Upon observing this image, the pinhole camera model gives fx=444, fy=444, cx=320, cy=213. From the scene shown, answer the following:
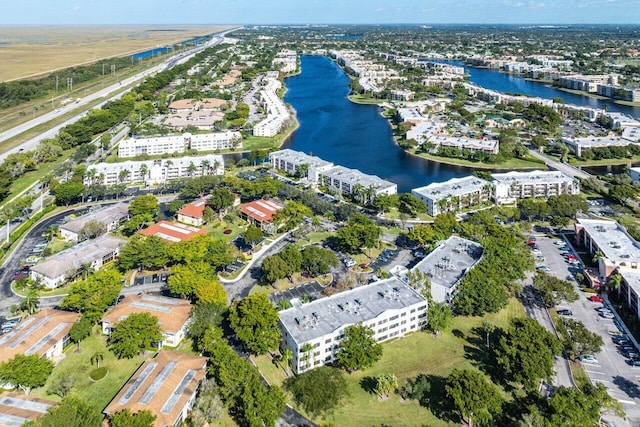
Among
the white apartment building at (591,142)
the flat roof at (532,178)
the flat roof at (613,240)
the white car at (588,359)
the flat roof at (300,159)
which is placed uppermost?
the white apartment building at (591,142)

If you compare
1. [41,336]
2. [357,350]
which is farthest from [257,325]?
[41,336]

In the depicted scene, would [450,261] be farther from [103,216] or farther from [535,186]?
[103,216]

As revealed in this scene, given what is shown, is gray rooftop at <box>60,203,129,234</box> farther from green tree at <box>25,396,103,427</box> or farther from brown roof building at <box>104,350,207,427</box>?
green tree at <box>25,396,103,427</box>

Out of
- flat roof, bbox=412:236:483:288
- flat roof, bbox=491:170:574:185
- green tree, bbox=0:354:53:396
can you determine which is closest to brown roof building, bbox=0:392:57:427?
green tree, bbox=0:354:53:396

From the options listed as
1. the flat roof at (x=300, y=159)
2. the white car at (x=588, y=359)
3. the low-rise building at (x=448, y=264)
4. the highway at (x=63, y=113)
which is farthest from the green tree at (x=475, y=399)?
the highway at (x=63, y=113)

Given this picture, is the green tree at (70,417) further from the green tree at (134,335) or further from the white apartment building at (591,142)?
the white apartment building at (591,142)

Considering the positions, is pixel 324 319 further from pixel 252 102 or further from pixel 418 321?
pixel 252 102

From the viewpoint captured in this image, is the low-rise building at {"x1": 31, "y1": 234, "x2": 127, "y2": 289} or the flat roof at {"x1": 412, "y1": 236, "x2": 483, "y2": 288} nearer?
the flat roof at {"x1": 412, "y1": 236, "x2": 483, "y2": 288}
